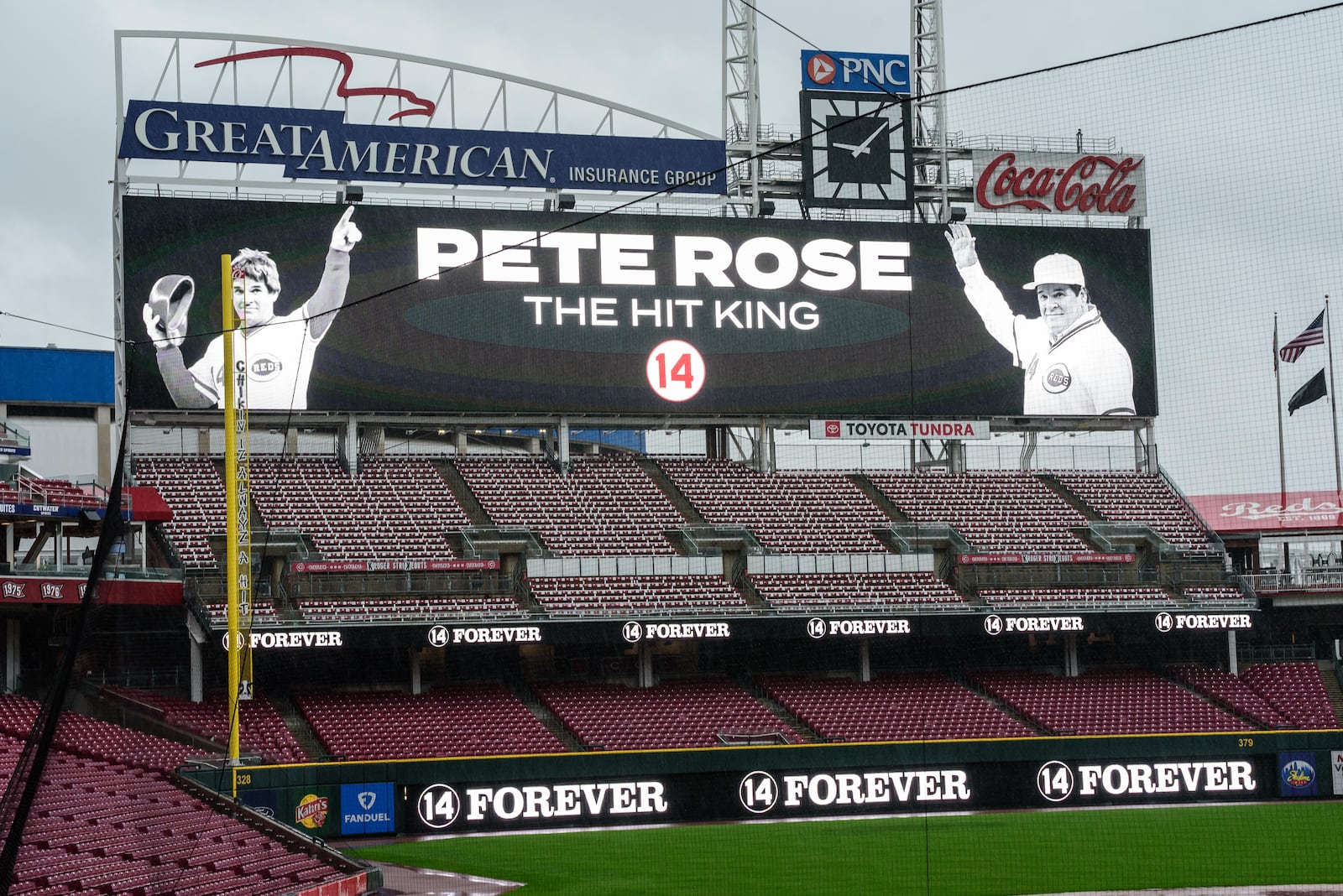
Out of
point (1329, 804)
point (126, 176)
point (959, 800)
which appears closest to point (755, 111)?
point (126, 176)

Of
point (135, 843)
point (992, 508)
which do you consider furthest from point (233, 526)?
point (992, 508)

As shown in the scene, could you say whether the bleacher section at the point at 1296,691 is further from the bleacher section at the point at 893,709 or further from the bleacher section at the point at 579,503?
the bleacher section at the point at 579,503

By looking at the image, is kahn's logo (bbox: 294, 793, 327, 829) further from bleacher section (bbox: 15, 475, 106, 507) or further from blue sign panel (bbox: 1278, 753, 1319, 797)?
blue sign panel (bbox: 1278, 753, 1319, 797)

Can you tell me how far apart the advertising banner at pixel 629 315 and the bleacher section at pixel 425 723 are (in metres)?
6.79

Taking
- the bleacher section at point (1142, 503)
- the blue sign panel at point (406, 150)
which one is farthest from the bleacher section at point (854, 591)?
the blue sign panel at point (406, 150)

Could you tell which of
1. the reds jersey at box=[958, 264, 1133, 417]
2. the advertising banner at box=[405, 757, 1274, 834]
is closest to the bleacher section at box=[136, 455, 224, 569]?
the advertising banner at box=[405, 757, 1274, 834]

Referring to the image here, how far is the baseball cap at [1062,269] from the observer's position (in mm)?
38562

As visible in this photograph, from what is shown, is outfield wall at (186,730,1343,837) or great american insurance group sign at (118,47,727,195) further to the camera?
great american insurance group sign at (118,47,727,195)

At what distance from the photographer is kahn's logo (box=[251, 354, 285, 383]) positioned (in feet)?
111

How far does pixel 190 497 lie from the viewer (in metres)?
33.2

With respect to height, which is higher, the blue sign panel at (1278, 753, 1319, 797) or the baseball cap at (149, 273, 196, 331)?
the baseball cap at (149, 273, 196, 331)

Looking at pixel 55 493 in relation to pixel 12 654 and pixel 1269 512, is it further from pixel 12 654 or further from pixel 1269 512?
pixel 1269 512

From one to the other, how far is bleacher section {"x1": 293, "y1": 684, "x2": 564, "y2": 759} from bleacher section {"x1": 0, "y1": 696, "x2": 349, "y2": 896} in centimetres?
465

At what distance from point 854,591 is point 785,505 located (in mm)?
3572
